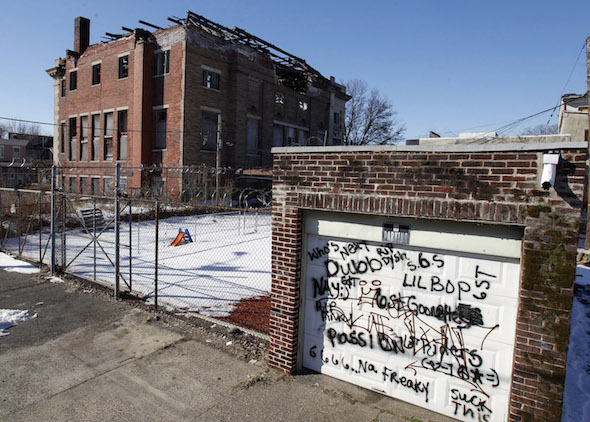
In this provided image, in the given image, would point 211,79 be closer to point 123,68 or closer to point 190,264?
point 123,68

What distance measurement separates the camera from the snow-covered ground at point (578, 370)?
16.2 ft

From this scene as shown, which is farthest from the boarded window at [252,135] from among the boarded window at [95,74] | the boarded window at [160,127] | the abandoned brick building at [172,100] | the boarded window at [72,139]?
the boarded window at [72,139]

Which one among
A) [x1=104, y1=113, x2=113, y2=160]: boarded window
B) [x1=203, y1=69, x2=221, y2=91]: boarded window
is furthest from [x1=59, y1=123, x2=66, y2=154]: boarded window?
[x1=203, y1=69, x2=221, y2=91]: boarded window

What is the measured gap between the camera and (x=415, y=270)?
4848 mm

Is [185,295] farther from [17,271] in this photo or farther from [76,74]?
[76,74]

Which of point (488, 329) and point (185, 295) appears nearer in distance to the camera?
point (488, 329)

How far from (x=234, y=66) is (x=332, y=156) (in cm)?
2521

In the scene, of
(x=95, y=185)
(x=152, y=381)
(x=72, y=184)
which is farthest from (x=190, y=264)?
(x=72, y=184)

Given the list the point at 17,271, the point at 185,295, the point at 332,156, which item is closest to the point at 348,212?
the point at 332,156

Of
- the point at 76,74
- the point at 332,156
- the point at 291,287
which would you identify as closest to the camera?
the point at 332,156

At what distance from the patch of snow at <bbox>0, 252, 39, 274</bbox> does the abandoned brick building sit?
1313 cm

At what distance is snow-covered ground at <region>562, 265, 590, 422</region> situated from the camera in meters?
4.95

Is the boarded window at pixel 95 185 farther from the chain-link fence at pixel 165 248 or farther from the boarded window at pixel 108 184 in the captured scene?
the chain-link fence at pixel 165 248

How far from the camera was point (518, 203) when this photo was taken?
4.07 metres
